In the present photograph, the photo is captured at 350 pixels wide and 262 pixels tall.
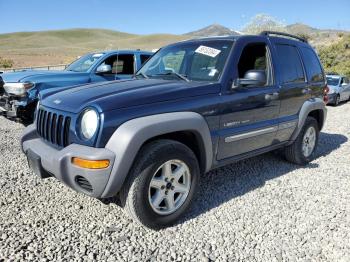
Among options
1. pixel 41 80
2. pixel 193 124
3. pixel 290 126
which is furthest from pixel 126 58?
pixel 193 124

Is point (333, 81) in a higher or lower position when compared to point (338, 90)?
higher

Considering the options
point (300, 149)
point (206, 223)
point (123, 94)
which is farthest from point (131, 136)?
point (300, 149)

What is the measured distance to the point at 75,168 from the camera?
283 centimetres

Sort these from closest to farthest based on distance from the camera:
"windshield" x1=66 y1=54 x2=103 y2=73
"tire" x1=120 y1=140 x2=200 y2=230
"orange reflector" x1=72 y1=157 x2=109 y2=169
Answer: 1. "orange reflector" x1=72 y1=157 x2=109 y2=169
2. "tire" x1=120 y1=140 x2=200 y2=230
3. "windshield" x1=66 y1=54 x2=103 y2=73

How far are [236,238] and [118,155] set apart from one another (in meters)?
1.37

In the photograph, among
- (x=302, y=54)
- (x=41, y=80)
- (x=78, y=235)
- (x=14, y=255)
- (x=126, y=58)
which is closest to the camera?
(x=14, y=255)

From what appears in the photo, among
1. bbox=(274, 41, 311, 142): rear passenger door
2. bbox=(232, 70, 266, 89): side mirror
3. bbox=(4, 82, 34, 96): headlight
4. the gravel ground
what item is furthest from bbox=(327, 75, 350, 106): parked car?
bbox=(4, 82, 34, 96): headlight

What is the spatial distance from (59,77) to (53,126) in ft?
13.3

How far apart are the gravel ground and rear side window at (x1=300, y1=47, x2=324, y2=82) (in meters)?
1.54

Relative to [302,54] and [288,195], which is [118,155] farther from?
[302,54]

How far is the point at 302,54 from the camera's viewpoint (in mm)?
5059

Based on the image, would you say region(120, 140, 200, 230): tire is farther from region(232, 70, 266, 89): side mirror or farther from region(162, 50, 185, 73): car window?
region(162, 50, 185, 73): car window

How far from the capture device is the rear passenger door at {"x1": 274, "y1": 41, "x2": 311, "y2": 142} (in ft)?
14.8

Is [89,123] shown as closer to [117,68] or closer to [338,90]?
[117,68]
